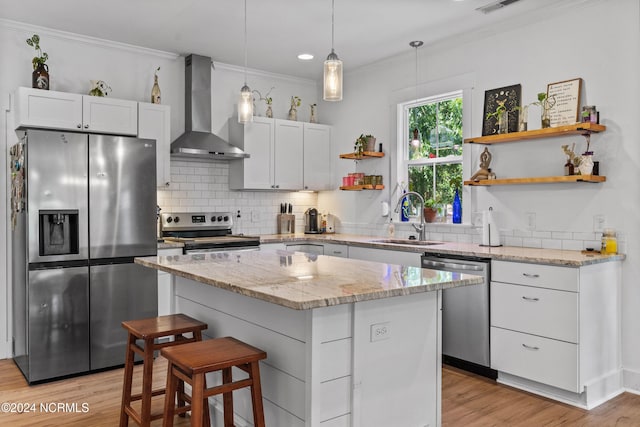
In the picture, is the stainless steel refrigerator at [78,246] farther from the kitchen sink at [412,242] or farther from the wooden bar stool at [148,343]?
the kitchen sink at [412,242]

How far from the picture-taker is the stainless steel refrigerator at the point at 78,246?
3.71m

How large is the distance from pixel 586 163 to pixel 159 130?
358 cm

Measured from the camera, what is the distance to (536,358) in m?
3.45

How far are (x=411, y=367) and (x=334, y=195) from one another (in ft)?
12.5

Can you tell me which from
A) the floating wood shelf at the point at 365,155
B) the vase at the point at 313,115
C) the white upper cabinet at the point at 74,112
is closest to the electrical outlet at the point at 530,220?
the floating wood shelf at the point at 365,155

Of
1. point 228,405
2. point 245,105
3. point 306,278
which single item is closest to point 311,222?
point 245,105

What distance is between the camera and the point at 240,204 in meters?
5.71

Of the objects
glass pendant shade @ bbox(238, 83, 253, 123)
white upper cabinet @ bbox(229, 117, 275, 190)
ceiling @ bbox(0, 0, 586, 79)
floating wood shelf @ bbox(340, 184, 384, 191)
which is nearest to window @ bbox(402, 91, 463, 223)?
floating wood shelf @ bbox(340, 184, 384, 191)

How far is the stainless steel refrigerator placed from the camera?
3711 mm

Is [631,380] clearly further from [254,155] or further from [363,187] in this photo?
[254,155]

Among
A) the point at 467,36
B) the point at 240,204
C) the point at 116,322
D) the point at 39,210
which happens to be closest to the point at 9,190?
the point at 39,210

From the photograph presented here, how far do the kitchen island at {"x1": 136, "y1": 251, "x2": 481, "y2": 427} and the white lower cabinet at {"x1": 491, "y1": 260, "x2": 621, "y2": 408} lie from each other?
1.22m

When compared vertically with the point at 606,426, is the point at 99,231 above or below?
above

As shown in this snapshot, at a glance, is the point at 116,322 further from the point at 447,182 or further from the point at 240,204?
the point at 447,182
